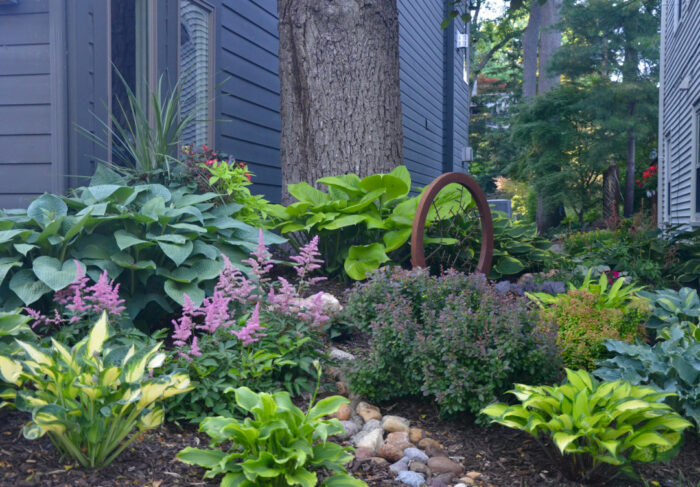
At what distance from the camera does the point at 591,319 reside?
3250 millimetres

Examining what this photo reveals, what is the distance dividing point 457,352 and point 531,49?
63.4 ft

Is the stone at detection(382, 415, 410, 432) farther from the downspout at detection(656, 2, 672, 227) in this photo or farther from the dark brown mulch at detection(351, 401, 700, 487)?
the downspout at detection(656, 2, 672, 227)

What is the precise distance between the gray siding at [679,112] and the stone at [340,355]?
23.1 feet

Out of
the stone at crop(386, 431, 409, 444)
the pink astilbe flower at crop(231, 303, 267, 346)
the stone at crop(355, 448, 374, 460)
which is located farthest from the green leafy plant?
the pink astilbe flower at crop(231, 303, 267, 346)

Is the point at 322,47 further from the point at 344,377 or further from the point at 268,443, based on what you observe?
the point at 268,443

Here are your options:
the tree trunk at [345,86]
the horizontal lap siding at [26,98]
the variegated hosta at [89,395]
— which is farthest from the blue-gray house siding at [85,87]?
the variegated hosta at [89,395]

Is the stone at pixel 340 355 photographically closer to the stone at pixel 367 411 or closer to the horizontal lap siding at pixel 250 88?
the stone at pixel 367 411

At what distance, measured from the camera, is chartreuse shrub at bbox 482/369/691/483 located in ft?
Answer: 7.00

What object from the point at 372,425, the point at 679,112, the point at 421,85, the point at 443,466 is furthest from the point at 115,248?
the point at 421,85

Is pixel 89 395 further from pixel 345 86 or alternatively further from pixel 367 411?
pixel 345 86

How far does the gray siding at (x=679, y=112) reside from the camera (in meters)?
9.00

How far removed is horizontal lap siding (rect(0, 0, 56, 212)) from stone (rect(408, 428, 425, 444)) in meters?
3.16

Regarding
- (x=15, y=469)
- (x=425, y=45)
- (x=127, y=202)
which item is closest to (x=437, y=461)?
(x=15, y=469)

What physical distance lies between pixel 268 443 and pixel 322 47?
3687 millimetres
